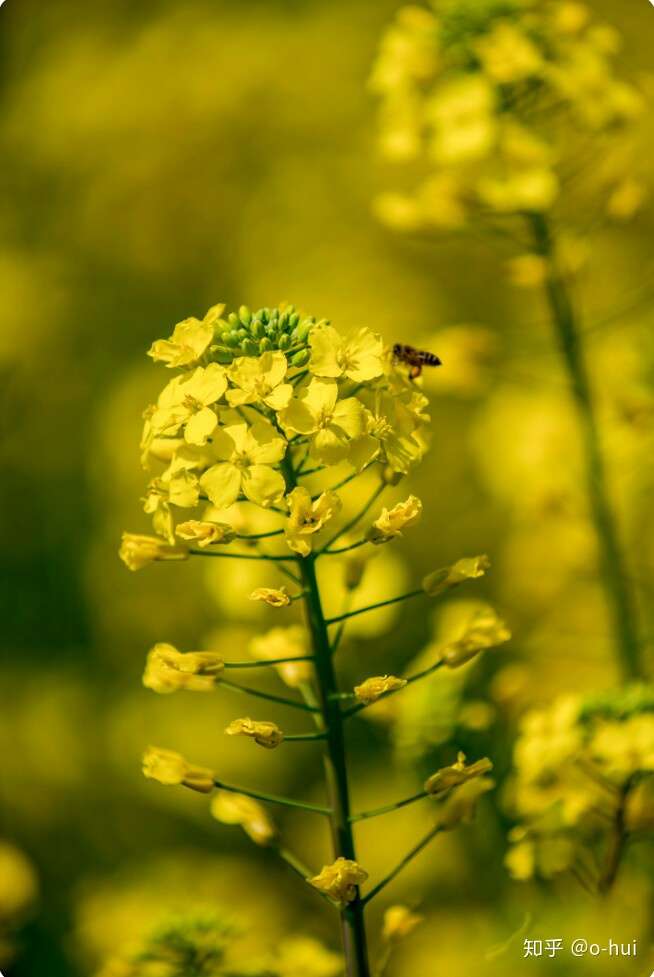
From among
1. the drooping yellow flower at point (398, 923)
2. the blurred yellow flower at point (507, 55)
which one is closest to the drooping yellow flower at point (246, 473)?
the drooping yellow flower at point (398, 923)

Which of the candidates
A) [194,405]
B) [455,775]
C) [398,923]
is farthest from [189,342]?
[398,923]

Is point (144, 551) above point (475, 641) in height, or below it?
above

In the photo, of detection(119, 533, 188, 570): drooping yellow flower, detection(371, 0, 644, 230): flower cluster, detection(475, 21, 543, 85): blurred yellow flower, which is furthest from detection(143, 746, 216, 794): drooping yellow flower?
detection(475, 21, 543, 85): blurred yellow flower

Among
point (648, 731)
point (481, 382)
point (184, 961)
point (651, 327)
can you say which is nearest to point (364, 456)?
point (648, 731)

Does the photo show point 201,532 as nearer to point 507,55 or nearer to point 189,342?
point 189,342

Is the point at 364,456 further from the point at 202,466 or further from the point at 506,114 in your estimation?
the point at 506,114

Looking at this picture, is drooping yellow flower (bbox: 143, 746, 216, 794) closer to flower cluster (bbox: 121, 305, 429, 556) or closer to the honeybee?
flower cluster (bbox: 121, 305, 429, 556)

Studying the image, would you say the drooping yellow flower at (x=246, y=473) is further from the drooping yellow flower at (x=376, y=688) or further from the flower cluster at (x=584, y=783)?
the flower cluster at (x=584, y=783)
